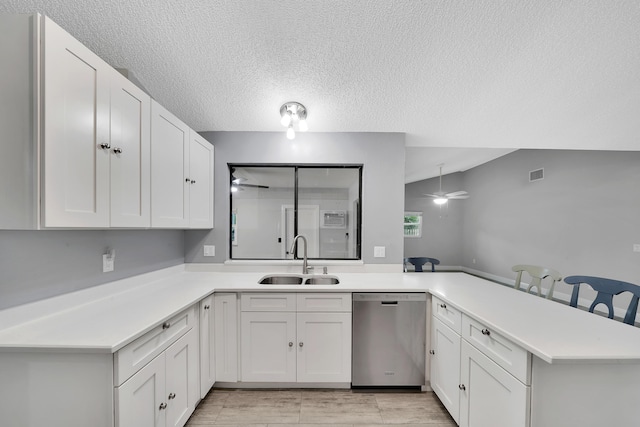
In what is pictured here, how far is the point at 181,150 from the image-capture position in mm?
1860

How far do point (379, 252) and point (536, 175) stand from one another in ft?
15.4

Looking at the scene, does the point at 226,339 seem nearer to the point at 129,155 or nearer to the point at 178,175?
the point at 178,175

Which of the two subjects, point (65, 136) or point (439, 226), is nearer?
point (65, 136)

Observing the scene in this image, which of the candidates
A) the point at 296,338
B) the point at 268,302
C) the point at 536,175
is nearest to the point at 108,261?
the point at 268,302

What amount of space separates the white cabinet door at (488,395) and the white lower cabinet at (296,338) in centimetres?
81

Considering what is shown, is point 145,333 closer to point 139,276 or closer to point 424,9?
point 139,276

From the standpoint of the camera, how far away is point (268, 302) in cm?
188

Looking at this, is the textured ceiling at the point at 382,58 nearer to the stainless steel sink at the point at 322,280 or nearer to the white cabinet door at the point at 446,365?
the stainless steel sink at the point at 322,280

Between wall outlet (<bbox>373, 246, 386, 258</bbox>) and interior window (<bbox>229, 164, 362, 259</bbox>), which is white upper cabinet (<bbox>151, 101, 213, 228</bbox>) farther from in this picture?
wall outlet (<bbox>373, 246, 386, 258</bbox>)

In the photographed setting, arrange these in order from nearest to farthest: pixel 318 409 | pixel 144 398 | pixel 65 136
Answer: pixel 65 136 → pixel 144 398 → pixel 318 409

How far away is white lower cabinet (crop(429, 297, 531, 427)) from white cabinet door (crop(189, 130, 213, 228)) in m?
2.18

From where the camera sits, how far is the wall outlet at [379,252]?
96.7 inches

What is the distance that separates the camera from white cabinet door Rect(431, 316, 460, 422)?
1.54 meters

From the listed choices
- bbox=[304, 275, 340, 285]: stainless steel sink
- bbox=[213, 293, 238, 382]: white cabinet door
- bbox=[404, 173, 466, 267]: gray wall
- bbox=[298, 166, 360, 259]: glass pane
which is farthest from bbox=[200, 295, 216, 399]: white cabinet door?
bbox=[404, 173, 466, 267]: gray wall
